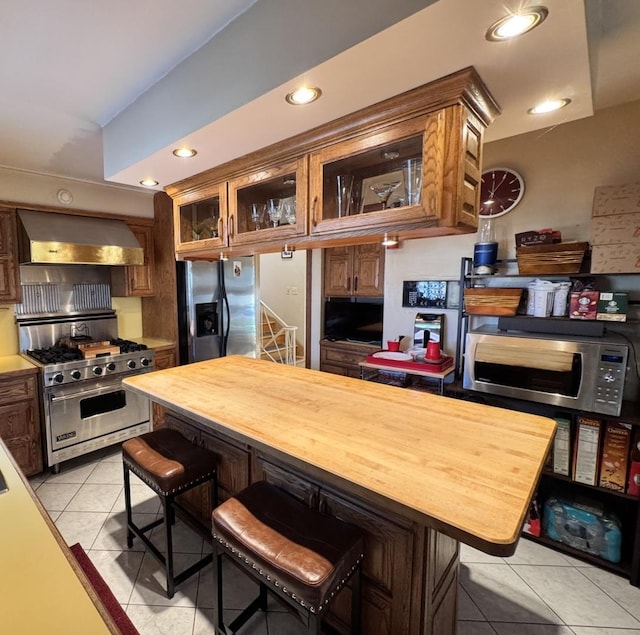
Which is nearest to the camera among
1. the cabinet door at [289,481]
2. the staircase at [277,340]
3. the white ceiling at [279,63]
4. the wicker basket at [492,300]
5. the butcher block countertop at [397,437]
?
the butcher block countertop at [397,437]

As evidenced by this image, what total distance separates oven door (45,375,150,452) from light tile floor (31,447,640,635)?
0.73 metres

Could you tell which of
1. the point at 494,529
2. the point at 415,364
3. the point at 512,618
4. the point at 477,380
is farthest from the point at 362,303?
the point at 494,529

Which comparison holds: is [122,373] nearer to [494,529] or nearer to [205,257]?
[205,257]

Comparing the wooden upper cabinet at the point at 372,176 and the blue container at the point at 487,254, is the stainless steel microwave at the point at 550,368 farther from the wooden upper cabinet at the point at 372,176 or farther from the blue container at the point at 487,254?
the wooden upper cabinet at the point at 372,176

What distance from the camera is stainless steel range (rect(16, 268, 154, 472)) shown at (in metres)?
2.88

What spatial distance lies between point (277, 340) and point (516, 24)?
5658 millimetres

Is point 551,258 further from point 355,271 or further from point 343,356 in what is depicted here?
point 343,356

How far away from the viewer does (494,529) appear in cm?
83

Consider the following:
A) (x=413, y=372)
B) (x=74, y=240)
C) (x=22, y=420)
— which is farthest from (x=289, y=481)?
(x=74, y=240)

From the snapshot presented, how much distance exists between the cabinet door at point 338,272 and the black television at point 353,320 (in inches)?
4.9

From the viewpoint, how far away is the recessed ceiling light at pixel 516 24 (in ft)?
3.04

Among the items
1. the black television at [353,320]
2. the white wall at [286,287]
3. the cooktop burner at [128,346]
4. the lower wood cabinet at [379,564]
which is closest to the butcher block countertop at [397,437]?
the lower wood cabinet at [379,564]

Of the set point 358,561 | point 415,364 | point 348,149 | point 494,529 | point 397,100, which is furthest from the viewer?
point 415,364

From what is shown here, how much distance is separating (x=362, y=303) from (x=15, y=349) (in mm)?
3360
